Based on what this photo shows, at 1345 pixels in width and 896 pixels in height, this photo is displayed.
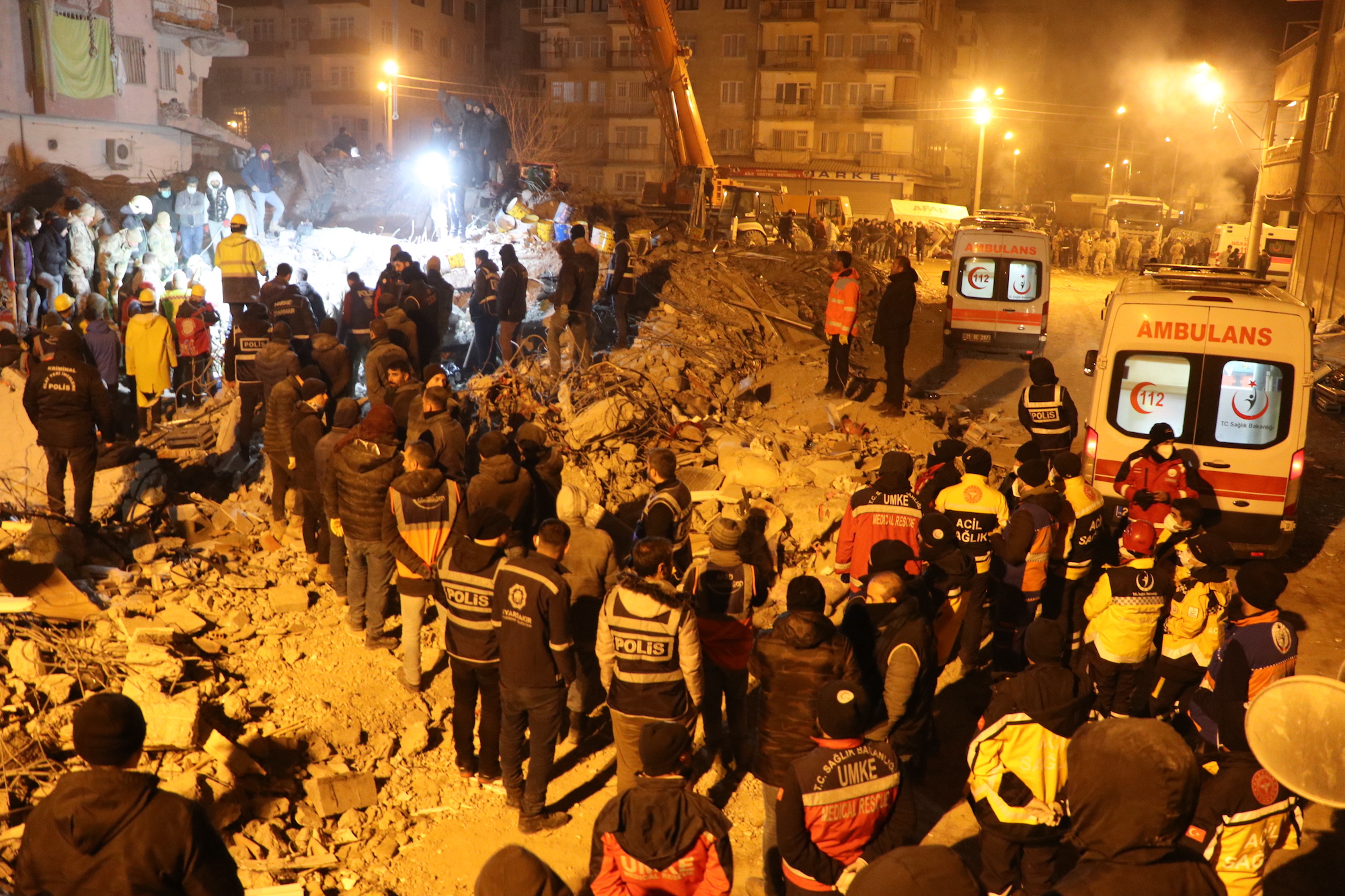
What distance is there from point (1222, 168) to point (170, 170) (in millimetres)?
57073

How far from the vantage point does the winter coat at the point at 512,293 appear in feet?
41.0

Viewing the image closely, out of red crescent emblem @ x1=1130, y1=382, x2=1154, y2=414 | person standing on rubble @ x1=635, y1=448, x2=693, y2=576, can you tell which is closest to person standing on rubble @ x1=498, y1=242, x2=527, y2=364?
person standing on rubble @ x1=635, y1=448, x2=693, y2=576

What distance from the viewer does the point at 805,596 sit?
460 centimetres

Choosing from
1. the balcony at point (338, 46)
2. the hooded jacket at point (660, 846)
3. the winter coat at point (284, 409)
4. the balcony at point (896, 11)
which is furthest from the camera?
the balcony at point (896, 11)

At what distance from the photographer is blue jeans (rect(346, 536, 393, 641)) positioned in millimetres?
7176

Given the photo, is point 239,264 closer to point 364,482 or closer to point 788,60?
point 364,482

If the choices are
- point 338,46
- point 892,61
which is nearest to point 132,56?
point 338,46

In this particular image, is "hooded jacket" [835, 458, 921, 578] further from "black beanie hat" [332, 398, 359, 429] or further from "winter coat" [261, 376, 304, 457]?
"winter coat" [261, 376, 304, 457]

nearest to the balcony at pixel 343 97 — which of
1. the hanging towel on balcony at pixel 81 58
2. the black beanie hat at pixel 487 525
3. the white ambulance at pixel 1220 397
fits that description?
the hanging towel on balcony at pixel 81 58

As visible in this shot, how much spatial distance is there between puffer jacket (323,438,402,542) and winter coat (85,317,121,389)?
19.7 feet

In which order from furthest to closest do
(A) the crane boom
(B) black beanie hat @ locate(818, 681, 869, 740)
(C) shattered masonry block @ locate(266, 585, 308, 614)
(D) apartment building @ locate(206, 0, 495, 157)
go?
(D) apartment building @ locate(206, 0, 495, 157)
(A) the crane boom
(C) shattered masonry block @ locate(266, 585, 308, 614)
(B) black beanie hat @ locate(818, 681, 869, 740)

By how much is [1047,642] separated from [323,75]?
5360 cm

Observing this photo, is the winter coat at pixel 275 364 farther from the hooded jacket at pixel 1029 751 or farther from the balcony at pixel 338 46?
the balcony at pixel 338 46

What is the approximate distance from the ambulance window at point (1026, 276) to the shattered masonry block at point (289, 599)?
11.5m
